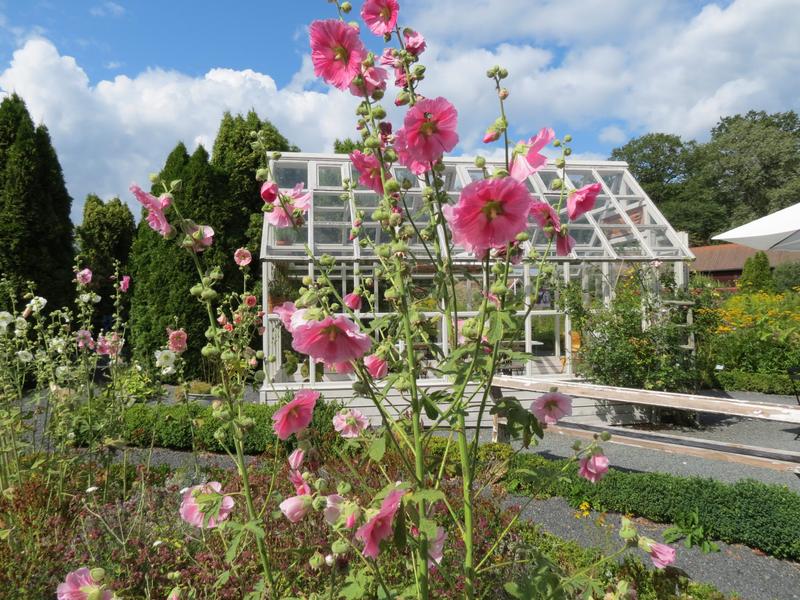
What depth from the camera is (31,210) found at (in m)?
8.52

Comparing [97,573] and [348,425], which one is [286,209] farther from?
[97,573]

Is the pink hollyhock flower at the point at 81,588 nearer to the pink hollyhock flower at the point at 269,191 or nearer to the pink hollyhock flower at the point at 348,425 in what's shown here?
the pink hollyhock flower at the point at 348,425

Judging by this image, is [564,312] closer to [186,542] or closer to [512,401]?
[186,542]

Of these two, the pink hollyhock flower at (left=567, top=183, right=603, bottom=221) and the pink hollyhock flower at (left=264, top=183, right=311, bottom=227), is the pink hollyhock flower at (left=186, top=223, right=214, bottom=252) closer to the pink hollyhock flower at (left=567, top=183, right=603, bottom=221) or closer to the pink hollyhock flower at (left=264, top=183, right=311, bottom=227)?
the pink hollyhock flower at (left=264, top=183, right=311, bottom=227)

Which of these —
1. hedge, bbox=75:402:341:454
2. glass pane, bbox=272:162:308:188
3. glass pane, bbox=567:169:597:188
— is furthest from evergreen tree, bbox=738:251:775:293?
hedge, bbox=75:402:341:454

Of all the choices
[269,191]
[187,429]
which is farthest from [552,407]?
[187,429]

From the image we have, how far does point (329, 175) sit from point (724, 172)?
103 feet

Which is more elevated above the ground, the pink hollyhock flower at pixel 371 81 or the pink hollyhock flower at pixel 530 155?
the pink hollyhock flower at pixel 371 81

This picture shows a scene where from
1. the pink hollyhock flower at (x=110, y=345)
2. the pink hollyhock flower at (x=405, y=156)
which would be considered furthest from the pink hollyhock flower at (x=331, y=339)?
the pink hollyhock flower at (x=110, y=345)

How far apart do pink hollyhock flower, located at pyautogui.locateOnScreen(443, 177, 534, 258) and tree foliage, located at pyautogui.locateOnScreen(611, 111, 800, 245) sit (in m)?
30.2

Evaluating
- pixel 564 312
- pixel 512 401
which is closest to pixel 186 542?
pixel 512 401

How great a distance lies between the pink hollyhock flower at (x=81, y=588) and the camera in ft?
3.52

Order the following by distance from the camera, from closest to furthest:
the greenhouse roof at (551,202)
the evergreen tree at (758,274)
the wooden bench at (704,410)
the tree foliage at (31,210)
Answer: the wooden bench at (704,410)
the greenhouse roof at (551,202)
the tree foliage at (31,210)
the evergreen tree at (758,274)

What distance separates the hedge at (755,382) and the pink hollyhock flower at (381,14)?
899 cm
